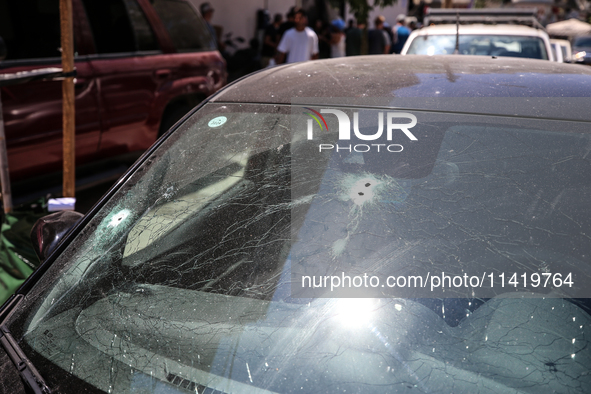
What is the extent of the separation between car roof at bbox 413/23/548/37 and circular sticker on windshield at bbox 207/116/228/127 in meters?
5.34

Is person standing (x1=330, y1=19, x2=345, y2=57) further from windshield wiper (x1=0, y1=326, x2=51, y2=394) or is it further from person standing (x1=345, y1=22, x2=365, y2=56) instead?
windshield wiper (x1=0, y1=326, x2=51, y2=394)

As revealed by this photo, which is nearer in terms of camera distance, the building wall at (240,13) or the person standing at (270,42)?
the person standing at (270,42)

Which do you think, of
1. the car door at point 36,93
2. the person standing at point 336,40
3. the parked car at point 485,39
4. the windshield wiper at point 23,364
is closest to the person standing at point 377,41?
the person standing at point 336,40

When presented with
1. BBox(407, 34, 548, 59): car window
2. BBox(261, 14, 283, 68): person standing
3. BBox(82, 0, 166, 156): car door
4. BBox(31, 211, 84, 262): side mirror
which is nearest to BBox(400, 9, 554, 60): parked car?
BBox(407, 34, 548, 59): car window

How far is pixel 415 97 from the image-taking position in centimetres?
183

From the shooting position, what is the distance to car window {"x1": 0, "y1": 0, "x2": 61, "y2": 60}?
4.26 meters

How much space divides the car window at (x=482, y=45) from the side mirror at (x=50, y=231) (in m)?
5.18

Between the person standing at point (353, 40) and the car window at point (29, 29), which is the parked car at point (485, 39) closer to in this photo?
the car window at point (29, 29)

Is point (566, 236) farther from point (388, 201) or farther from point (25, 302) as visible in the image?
point (25, 302)

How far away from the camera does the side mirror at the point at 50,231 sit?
1.85 meters

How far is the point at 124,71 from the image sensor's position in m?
5.05

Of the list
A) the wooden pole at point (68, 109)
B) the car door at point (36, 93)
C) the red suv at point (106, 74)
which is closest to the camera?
the wooden pole at point (68, 109)

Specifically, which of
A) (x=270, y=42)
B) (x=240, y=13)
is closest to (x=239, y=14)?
(x=240, y=13)

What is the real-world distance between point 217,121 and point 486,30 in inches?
219
